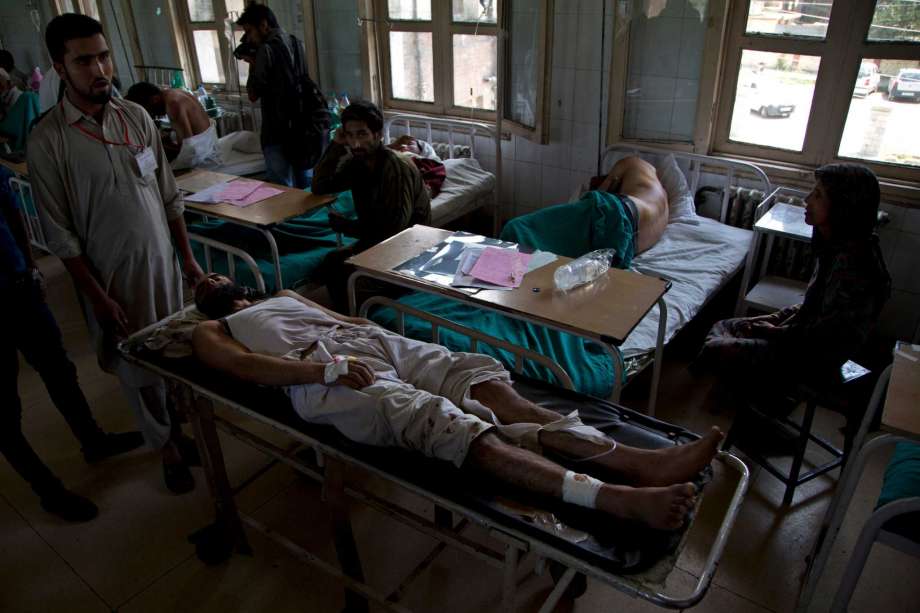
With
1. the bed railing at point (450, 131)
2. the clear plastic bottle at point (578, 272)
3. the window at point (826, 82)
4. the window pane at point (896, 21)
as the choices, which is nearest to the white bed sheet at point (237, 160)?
the bed railing at point (450, 131)

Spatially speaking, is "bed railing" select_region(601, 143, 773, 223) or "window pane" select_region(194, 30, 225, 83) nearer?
"bed railing" select_region(601, 143, 773, 223)

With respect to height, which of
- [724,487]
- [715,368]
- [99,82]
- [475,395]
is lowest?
[724,487]

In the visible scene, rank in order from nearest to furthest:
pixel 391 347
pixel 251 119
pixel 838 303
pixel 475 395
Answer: pixel 475 395 < pixel 391 347 < pixel 838 303 < pixel 251 119

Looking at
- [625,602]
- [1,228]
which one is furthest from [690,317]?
[1,228]

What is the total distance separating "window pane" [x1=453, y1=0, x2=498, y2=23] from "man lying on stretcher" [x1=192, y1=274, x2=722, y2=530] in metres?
3.12

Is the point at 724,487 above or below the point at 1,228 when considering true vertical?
below

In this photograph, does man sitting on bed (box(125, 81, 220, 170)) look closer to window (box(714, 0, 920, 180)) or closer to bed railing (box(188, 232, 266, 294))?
bed railing (box(188, 232, 266, 294))

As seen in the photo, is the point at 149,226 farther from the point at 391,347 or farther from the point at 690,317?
the point at 690,317

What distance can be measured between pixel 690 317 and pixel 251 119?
15.2 feet

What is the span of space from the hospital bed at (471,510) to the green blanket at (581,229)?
132 centimetres

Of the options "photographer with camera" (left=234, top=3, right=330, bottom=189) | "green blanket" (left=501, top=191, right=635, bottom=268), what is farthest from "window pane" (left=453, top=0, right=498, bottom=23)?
"green blanket" (left=501, top=191, right=635, bottom=268)

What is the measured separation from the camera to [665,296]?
116 inches

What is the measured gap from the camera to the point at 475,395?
181 centimetres

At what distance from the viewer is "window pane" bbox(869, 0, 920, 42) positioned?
3.04 m
